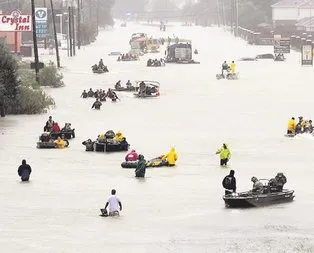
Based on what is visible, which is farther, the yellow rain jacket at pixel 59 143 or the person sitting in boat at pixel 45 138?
the person sitting in boat at pixel 45 138

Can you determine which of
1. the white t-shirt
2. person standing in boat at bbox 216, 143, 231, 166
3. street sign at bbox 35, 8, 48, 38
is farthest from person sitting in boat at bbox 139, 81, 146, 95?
the white t-shirt

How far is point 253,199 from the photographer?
117 feet

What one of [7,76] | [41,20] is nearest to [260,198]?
[7,76]

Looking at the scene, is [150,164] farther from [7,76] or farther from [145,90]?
[145,90]

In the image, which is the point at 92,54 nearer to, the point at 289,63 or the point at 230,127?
the point at 289,63

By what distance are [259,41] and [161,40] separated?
15246 mm

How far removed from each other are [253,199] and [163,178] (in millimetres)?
6326

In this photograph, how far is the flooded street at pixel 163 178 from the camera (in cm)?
3183

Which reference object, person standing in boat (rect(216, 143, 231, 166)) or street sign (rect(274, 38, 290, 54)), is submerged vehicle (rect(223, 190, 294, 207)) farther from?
street sign (rect(274, 38, 290, 54))

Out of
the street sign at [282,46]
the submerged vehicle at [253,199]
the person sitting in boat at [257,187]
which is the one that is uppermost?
the street sign at [282,46]

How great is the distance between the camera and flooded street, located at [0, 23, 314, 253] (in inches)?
1253

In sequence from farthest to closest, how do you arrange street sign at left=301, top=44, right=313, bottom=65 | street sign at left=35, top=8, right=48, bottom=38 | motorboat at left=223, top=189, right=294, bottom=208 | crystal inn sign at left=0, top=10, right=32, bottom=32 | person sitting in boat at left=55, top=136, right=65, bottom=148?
street sign at left=301, top=44, right=313, bottom=65 → street sign at left=35, top=8, right=48, bottom=38 → crystal inn sign at left=0, top=10, right=32, bottom=32 → person sitting in boat at left=55, top=136, right=65, bottom=148 → motorboat at left=223, top=189, right=294, bottom=208

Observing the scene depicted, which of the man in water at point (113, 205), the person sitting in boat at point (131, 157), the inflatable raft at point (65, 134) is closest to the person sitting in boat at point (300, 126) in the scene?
the inflatable raft at point (65, 134)

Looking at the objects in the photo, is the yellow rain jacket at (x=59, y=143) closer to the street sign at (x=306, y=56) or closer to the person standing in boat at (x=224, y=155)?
the person standing in boat at (x=224, y=155)
